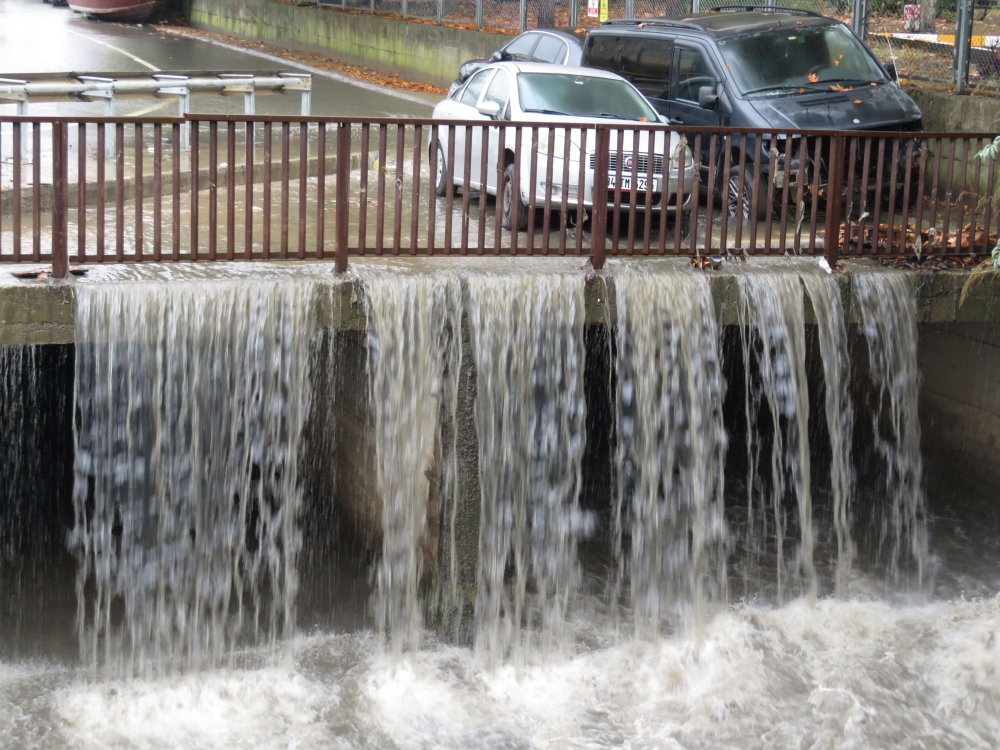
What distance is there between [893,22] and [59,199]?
534 inches

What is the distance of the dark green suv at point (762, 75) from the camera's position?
1302cm

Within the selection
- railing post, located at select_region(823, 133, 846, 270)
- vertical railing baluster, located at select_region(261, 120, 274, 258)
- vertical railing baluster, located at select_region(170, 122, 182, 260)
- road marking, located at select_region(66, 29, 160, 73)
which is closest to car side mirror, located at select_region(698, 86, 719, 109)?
railing post, located at select_region(823, 133, 846, 270)

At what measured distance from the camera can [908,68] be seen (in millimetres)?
16125

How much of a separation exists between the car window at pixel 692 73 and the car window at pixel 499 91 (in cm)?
189

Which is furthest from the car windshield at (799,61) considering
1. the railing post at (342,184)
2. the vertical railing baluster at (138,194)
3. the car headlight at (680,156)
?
the vertical railing baluster at (138,194)

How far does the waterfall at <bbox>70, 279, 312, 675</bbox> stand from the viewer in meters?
8.82

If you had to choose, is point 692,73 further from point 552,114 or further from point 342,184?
point 342,184

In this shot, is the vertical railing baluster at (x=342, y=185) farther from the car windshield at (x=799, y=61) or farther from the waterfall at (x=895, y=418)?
the car windshield at (x=799, y=61)

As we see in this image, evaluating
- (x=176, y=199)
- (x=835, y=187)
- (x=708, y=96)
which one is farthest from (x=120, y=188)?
(x=708, y=96)

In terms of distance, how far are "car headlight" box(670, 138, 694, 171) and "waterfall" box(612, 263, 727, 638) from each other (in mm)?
825

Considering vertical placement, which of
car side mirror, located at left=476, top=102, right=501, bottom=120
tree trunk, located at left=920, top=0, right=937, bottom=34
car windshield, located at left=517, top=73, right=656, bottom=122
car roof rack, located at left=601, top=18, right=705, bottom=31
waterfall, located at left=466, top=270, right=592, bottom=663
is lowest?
waterfall, located at left=466, top=270, right=592, bottom=663

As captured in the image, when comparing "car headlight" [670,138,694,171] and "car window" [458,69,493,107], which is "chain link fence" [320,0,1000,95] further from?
"car window" [458,69,493,107]

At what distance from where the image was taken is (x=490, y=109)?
12.7 m

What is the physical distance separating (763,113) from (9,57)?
2294 centimetres
